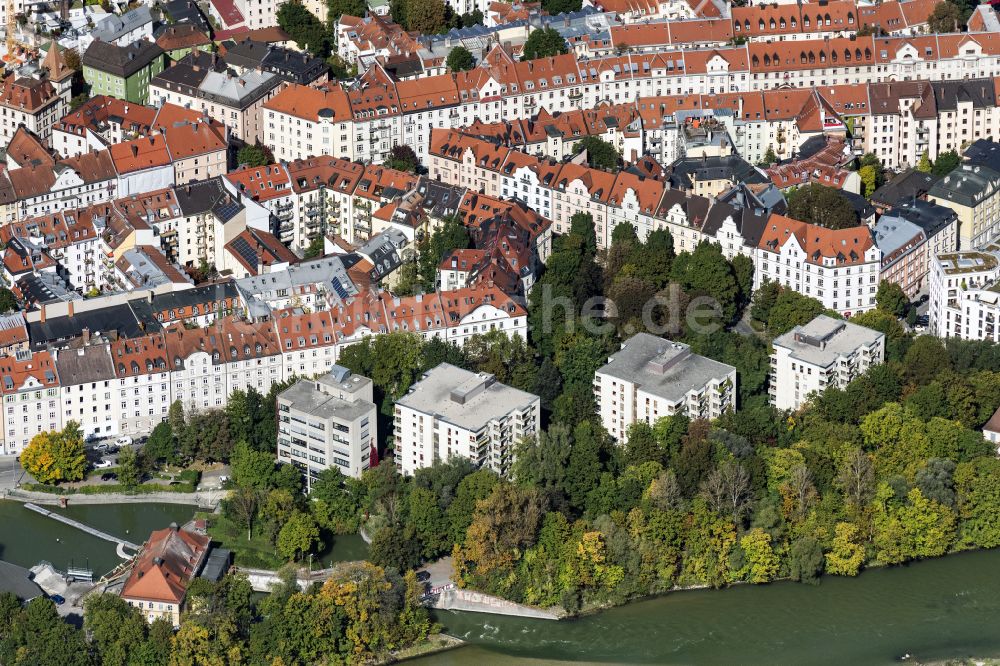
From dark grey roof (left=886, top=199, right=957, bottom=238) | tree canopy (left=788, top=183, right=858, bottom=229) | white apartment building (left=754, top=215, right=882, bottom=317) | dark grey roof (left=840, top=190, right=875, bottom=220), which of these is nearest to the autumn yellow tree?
white apartment building (left=754, top=215, right=882, bottom=317)

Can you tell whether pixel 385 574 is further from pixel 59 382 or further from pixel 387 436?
pixel 59 382

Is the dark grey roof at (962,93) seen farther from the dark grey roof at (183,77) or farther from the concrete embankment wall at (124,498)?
the concrete embankment wall at (124,498)

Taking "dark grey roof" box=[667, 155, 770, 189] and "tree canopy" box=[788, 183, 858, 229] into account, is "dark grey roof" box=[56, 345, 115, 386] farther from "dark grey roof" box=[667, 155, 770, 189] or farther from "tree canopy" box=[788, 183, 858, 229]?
"tree canopy" box=[788, 183, 858, 229]

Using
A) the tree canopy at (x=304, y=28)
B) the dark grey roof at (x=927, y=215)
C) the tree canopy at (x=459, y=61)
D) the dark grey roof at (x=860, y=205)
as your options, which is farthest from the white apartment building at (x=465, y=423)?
the tree canopy at (x=304, y=28)

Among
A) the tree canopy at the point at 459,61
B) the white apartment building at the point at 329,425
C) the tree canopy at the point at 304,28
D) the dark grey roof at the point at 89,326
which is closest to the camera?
the white apartment building at the point at 329,425

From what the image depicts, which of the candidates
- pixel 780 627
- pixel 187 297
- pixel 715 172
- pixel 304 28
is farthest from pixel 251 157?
pixel 780 627

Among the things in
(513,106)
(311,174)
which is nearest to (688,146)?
(513,106)
